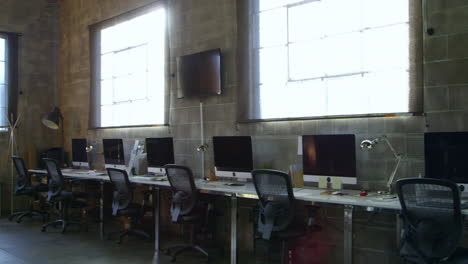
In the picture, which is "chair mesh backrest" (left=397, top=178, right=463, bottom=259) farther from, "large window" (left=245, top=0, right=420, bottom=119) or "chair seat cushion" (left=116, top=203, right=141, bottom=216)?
"chair seat cushion" (left=116, top=203, right=141, bottom=216)

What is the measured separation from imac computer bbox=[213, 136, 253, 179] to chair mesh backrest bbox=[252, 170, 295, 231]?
92cm

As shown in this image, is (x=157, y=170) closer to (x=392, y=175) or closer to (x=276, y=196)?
(x=276, y=196)

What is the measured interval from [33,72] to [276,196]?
6573 millimetres

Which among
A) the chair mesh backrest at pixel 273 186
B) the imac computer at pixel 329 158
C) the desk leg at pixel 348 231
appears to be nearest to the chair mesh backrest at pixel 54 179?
the chair mesh backrest at pixel 273 186

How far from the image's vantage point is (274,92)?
5.14 meters

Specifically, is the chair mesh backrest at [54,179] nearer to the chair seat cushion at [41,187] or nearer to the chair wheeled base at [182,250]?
the chair seat cushion at [41,187]

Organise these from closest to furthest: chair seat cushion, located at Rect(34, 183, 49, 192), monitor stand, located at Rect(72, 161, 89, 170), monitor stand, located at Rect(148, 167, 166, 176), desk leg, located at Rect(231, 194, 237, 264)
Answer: desk leg, located at Rect(231, 194, 237, 264)
monitor stand, located at Rect(148, 167, 166, 176)
chair seat cushion, located at Rect(34, 183, 49, 192)
monitor stand, located at Rect(72, 161, 89, 170)

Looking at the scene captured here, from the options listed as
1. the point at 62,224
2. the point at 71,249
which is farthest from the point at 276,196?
the point at 62,224

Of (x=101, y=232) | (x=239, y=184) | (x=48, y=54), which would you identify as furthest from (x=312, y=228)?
(x=48, y=54)

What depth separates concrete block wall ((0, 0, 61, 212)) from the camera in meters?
8.21

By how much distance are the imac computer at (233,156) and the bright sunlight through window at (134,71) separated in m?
1.64

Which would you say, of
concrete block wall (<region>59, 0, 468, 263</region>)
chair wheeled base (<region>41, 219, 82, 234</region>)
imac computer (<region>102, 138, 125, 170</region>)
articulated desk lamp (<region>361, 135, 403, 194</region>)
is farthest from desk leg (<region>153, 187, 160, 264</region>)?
articulated desk lamp (<region>361, 135, 403, 194</region>)

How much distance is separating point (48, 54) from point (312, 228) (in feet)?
22.8

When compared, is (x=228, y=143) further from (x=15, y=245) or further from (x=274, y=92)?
(x=15, y=245)
